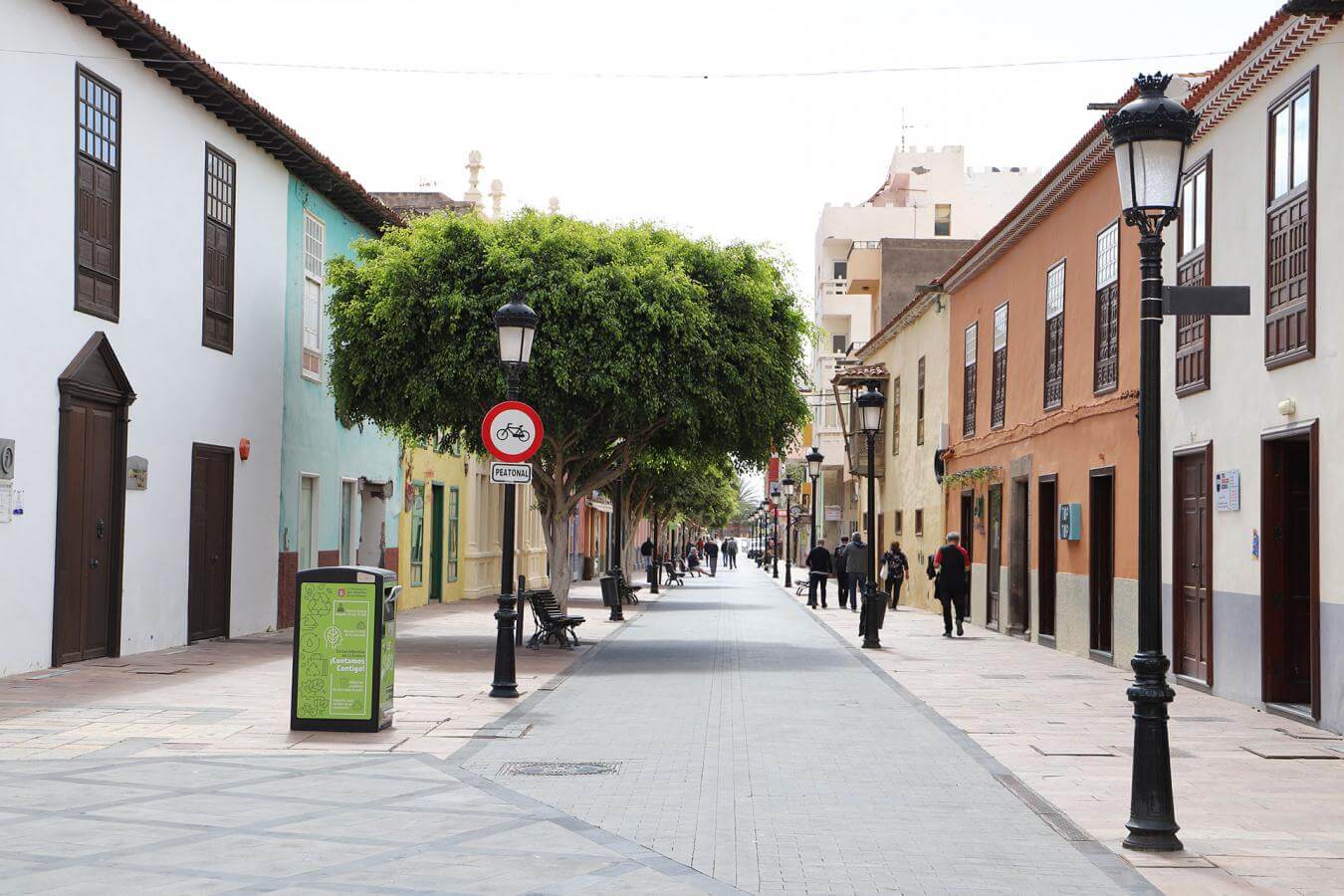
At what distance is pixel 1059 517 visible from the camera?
2178 centimetres

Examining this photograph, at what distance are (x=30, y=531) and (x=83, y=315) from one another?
2.46 metres

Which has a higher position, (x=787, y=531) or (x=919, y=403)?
(x=919, y=403)

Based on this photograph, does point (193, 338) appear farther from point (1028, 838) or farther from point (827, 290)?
point (827, 290)

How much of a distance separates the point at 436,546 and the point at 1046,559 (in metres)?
14.8

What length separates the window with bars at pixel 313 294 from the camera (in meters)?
24.2

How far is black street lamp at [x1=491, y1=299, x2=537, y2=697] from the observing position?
14438 mm

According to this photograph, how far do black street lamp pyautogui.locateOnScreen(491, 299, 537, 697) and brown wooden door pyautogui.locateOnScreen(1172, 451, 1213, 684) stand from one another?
274 inches

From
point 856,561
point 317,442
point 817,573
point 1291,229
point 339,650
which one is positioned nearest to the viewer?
point 339,650

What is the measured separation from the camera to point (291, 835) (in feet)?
25.3

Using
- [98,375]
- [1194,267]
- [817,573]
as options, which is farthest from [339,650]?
[817,573]

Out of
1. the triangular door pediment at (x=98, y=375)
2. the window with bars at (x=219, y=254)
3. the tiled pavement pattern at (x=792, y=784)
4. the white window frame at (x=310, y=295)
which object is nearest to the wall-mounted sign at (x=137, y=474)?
the triangular door pediment at (x=98, y=375)

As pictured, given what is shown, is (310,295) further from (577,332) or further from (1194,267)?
(1194,267)

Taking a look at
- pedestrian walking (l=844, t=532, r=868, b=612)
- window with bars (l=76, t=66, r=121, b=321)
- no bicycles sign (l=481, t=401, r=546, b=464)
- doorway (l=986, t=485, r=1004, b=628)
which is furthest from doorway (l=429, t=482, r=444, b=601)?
no bicycles sign (l=481, t=401, r=546, b=464)

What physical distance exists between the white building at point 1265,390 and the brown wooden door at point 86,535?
11.6m
